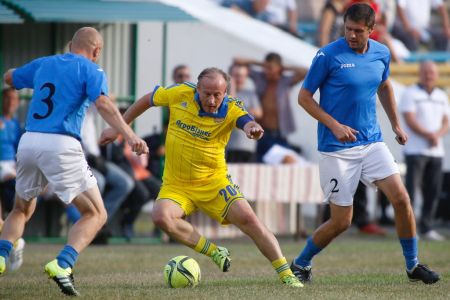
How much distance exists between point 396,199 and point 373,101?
2.88ft

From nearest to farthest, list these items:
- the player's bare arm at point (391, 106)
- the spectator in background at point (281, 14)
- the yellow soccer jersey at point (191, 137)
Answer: the yellow soccer jersey at point (191, 137) → the player's bare arm at point (391, 106) → the spectator in background at point (281, 14)

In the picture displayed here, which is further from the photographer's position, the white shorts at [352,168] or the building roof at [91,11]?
the building roof at [91,11]

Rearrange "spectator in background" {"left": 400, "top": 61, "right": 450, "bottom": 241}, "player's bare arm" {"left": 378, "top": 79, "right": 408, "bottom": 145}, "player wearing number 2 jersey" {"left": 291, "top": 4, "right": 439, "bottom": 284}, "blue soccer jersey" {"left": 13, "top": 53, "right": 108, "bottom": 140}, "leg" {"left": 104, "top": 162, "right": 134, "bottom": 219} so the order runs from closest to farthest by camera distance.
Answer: "blue soccer jersey" {"left": 13, "top": 53, "right": 108, "bottom": 140}
"player wearing number 2 jersey" {"left": 291, "top": 4, "right": 439, "bottom": 284}
"player's bare arm" {"left": 378, "top": 79, "right": 408, "bottom": 145}
"leg" {"left": 104, "top": 162, "right": 134, "bottom": 219}
"spectator in background" {"left": 400, "top": 61, "right": 450, "bottom": 241}

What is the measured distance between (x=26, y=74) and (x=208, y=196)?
1846 mm

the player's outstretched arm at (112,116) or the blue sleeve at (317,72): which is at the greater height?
the blue sleeve at (317,72)

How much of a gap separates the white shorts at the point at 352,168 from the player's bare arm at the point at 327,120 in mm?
224

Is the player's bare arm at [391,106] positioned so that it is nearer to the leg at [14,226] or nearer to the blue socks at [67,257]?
the blue socks at [67,257]

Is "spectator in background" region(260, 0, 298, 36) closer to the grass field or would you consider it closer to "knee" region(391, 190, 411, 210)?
the grass field

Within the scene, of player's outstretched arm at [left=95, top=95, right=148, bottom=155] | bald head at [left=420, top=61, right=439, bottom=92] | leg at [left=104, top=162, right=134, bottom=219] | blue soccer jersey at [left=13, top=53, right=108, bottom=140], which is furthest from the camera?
bald head at [left=420, top=61, right=439, bottom=92]

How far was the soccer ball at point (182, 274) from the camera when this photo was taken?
29.9 feet

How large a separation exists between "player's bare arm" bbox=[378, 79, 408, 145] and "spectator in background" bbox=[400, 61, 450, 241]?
6.00 metres

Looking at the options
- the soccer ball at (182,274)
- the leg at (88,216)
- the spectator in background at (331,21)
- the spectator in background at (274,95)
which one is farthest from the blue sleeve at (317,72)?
the spectator in background at (331,21)

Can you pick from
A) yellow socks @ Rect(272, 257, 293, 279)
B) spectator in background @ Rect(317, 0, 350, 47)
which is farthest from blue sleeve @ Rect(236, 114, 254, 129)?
spectator in background @ Rect(317, 0, 350, 47)

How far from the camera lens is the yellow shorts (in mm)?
9281
